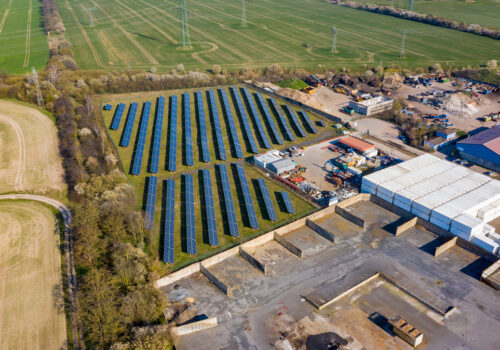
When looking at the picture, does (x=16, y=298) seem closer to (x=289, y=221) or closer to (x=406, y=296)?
(x=289, y=221)

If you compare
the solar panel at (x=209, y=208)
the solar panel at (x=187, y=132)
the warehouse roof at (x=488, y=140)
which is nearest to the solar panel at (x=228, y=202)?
the solar panel at (x=209, y=208)

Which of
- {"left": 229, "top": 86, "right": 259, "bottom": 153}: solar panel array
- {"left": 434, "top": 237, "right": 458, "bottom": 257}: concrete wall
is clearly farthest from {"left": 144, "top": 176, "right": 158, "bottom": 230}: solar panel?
{"left": 434, "top": 237, "right": 458, "bottom": 257}: concrete wall

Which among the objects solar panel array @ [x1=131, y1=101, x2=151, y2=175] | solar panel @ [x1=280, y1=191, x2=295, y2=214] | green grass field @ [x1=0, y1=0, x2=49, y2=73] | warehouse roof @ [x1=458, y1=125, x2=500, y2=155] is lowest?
solar panel @ [x1=280, y1=191, x2=295, y2=214]

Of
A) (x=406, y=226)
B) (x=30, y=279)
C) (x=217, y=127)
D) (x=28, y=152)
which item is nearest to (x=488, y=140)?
(x=406, y=226)

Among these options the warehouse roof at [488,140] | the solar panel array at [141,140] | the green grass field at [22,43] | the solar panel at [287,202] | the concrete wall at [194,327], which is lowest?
the concrete wall at [194,327]

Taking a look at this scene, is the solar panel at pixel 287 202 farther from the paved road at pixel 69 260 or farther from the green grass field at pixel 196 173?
the paved road at pixel 69 260

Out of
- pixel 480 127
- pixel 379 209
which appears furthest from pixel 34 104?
pixel 480 127

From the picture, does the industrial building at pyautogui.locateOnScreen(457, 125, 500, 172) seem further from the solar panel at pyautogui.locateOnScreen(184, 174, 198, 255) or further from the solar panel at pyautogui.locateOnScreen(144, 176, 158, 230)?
the solar panel at pyautogui.locateOnScreen(144, 176, 158, 230)
